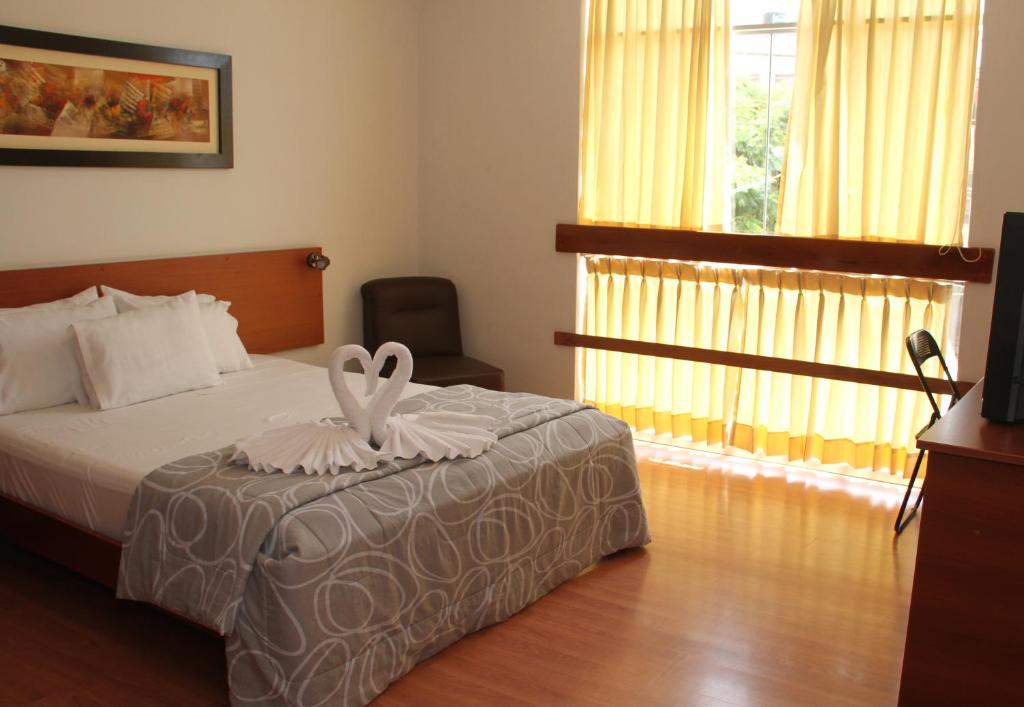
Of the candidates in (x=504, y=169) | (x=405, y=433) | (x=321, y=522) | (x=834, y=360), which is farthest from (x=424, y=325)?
(x=321, y=522)

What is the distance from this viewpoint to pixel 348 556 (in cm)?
261

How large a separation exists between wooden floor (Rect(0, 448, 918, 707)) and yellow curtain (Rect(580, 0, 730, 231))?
173cm

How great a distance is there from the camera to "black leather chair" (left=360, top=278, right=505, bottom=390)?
16.9ft

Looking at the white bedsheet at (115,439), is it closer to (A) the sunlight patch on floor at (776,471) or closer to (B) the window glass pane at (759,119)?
(A) the sunlight patch on floor at (776,471)

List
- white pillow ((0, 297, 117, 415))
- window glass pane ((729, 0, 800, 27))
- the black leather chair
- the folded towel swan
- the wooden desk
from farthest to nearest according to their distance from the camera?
the black leather chair → window glass pane ((729, 0, 800, 27)) → white pillow ((0, 297, 117, 415)) → the folded towel swan → the wooden desk

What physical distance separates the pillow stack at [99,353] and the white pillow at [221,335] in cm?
16

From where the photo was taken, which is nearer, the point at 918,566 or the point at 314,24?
the point at 918,566

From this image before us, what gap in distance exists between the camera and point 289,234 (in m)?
4.95

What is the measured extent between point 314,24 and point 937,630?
3.97 metres

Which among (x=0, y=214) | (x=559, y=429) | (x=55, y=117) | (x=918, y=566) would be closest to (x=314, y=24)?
(x=55, y=117)

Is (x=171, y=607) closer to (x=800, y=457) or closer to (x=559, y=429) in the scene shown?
(x=559, y=429)

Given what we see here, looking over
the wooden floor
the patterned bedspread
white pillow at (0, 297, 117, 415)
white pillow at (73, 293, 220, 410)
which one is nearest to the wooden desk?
the wooden floor

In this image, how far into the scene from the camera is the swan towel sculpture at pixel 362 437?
9.53 feet

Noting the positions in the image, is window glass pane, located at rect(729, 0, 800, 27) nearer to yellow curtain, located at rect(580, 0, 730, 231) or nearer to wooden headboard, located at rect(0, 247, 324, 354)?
yellow curtain, located at rect(580, 0, 730, 231)
